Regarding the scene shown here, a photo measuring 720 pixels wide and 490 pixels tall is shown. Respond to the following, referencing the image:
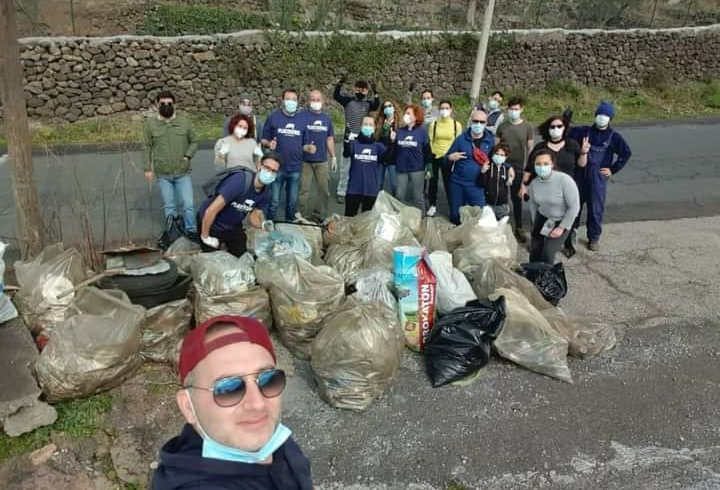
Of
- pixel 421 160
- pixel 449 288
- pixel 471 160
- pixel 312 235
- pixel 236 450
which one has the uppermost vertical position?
pixel 236 450

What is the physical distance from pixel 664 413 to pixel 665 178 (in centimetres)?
655

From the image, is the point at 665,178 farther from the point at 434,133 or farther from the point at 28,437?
the point at 28,437

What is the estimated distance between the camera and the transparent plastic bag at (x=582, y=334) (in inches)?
174

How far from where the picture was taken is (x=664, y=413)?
3891 millimetres

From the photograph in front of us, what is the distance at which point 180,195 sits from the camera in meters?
6.23

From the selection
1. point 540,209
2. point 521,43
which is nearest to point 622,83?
point 521,43

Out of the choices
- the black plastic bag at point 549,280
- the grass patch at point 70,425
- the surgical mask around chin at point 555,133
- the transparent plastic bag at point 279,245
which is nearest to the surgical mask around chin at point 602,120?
the surgical mask around chin at point 555,133

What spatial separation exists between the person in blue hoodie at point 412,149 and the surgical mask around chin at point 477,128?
2.01ft

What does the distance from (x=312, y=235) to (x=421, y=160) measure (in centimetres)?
195

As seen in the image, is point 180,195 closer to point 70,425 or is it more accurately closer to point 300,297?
point 300,297

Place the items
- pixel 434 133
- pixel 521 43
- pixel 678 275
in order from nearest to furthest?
pixel 678 275, pixel 434 133, pixel 521 43

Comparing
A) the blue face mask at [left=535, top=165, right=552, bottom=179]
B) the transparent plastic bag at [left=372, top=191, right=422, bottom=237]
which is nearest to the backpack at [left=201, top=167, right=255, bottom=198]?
the transparent plastic bag at [left=372, top=191, right=422, bottom=237]

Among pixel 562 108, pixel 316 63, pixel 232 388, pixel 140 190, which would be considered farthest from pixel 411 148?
pixel 562 108

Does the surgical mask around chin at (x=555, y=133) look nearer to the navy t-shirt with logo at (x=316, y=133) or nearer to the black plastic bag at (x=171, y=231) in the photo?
the navy t-shirt with logo at (x=316, y=133)
